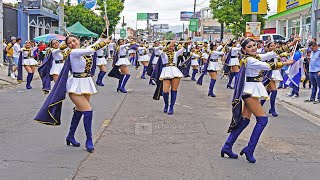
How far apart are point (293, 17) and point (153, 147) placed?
29797 millimetres

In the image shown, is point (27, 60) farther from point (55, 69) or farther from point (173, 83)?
point (173, 83)

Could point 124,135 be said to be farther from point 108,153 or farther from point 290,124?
point 290,124

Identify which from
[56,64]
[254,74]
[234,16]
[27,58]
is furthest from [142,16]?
[254,74]

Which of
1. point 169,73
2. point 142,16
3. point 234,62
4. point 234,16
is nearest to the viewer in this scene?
point 169,73

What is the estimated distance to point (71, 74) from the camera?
7512 millimetres

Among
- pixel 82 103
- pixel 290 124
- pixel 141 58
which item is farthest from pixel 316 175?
pixel 141 58

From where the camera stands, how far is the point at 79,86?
7344mm

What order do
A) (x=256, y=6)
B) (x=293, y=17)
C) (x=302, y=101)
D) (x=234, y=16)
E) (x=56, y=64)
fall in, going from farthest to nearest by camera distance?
(x=234, y=16)
(x=293, y=17)
(x=256, y=6)
(x=302, y=101)
(x=56, y=64)

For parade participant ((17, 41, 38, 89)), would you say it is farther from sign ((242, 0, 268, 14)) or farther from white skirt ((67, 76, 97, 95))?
sign ((242, 0, 268, 14))

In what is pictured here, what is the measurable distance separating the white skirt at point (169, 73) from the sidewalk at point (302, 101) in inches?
142

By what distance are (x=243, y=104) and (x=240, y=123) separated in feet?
1.10

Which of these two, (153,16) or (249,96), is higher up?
(153,16)

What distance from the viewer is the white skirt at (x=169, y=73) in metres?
11.5

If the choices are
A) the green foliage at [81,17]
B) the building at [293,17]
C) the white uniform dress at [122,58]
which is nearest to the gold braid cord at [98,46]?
the white uniform dress at [122,58]
